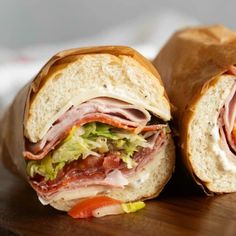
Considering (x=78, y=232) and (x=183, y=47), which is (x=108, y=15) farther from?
(x=78, y=232)

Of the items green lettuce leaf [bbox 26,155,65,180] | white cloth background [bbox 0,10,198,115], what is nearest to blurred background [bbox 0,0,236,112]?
white cloth background [bbox 0,10,198,115]

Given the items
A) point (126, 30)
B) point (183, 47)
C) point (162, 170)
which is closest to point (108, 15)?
point (126, 30)

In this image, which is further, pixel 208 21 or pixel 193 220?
pixel 208 21

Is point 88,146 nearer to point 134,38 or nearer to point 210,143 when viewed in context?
point 210,143

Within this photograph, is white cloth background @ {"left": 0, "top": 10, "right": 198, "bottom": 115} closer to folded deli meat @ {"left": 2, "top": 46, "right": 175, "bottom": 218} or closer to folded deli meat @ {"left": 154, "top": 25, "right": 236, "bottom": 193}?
folded deli meat @ {"left": 154, "top": 25, "right": 236, "bottom": 193}

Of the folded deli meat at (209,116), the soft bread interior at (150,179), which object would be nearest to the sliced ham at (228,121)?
the folded deli meat at (209,116)

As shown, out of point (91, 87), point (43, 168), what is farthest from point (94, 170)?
point (91, 87)
